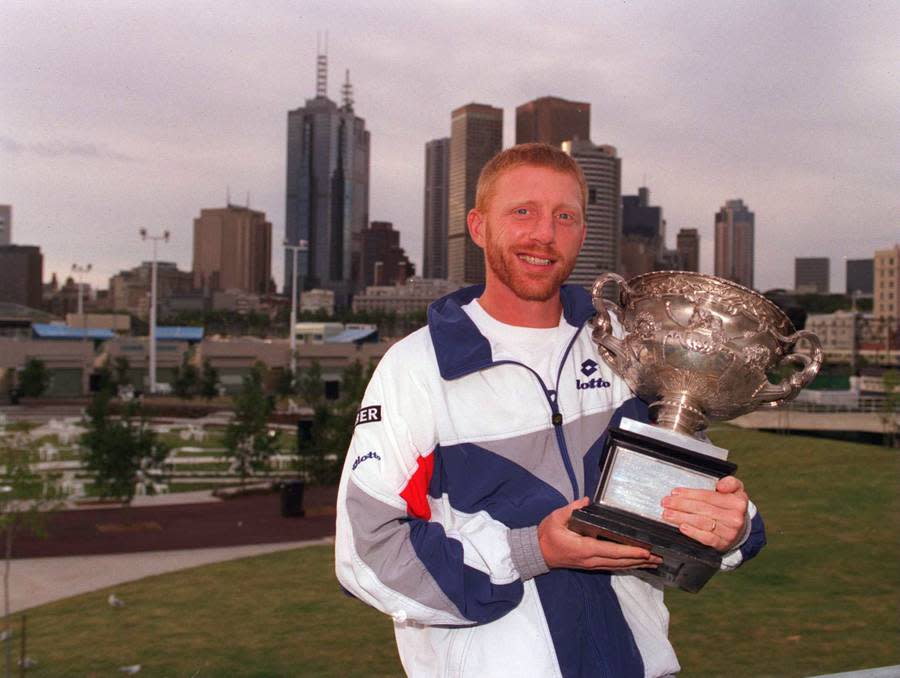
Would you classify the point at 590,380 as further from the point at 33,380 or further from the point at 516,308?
the point at 33,380

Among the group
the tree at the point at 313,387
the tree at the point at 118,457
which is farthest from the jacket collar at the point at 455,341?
the tree at the point at 313,387

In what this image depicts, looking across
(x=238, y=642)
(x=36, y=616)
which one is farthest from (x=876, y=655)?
(x=36, y=616)

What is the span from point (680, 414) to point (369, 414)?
2.25 feet

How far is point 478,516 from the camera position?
1.82m

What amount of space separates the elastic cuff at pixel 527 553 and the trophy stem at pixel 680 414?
41 centimetres

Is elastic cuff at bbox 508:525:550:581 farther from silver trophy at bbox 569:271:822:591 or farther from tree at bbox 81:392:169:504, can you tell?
tree at bbox 81:392:169:504

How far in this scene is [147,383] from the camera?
53875 mm

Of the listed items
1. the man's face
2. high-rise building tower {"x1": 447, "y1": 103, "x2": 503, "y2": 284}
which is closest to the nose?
the man's face

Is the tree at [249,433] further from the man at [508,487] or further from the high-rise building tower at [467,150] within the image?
the man at [508,487]

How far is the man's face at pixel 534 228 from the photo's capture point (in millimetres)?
1907

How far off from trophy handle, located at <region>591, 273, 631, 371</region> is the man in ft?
0.15

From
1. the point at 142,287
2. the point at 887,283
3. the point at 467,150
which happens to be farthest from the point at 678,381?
the point at 142,287

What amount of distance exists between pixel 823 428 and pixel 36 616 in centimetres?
2661

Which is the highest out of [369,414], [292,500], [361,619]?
[369,414]
